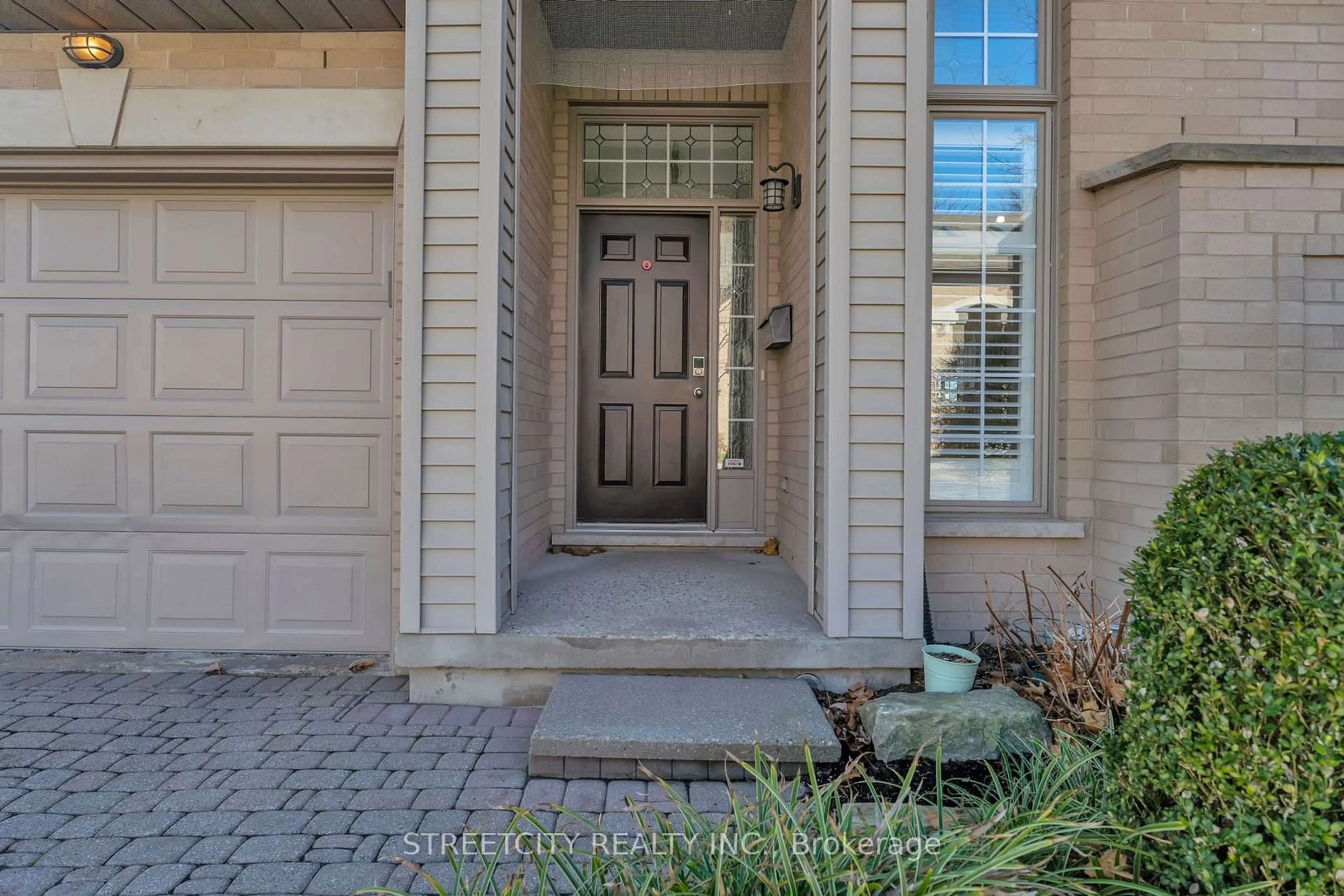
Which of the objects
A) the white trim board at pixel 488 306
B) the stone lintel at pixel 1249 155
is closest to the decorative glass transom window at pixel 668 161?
the white trim board at pixel 488 306

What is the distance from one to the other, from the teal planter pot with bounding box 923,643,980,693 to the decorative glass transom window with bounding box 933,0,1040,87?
2.49 m

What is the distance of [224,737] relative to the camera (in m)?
2.34

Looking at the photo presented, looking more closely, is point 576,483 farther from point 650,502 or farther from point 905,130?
point 905,130

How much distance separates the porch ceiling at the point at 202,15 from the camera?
275 cm

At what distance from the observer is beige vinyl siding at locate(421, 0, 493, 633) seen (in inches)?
99.5

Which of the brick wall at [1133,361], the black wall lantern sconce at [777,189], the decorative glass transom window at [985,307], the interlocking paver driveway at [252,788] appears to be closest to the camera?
the interlocking paver driveway at [252,788]

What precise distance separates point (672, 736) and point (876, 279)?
1.68 m

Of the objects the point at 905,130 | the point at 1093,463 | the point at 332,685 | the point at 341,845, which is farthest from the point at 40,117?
the point at 1093,463

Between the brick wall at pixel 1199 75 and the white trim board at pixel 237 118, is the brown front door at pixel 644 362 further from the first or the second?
the brick wall at pixel 1199 75

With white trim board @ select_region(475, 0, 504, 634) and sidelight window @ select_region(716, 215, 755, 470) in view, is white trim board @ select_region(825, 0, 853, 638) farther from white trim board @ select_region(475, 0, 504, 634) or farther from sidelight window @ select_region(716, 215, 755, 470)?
sidelight window @ select_region(716, 215, 755, 470)

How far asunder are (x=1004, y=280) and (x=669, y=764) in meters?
2.54

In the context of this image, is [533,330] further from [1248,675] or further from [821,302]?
[1248,675]

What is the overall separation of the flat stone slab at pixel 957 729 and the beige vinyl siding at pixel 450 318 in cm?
146

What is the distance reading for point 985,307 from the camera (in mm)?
3234
